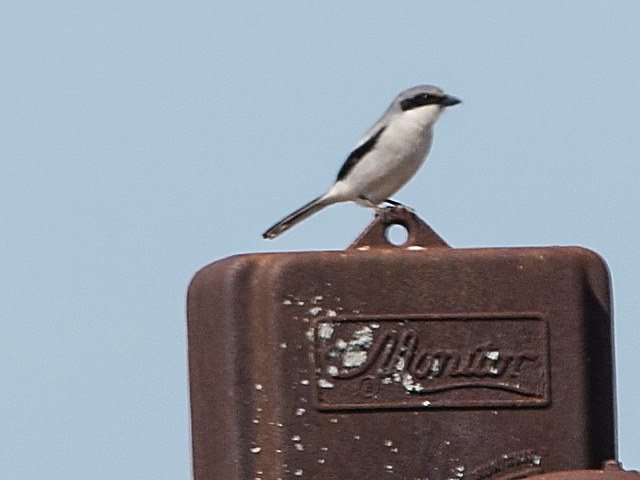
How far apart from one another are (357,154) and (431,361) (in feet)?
9.14

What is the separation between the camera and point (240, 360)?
2748 millimetres

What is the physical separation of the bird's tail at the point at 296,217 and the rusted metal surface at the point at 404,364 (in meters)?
2.69

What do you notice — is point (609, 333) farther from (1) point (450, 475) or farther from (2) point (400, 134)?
(2) point (400, 134)

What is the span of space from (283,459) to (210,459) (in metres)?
0.25

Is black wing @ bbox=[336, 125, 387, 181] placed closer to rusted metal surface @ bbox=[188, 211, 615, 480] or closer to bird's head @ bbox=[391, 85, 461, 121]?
bird's head @ bbox=[391, 85, 461, 121]

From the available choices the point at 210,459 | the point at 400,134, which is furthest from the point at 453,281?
the point at 400,134

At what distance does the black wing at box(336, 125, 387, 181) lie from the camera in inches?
214

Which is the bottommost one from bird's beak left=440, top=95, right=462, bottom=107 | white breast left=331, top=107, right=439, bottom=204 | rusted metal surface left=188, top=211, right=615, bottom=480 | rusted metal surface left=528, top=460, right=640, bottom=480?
rusted metal surface left=528, top=460, right=640, bottom=480

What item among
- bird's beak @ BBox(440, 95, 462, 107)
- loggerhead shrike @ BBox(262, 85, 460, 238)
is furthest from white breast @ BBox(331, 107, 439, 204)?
bird's beak @ BBox(440, 95, 462, 107)

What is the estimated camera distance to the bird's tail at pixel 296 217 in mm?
A: 5540

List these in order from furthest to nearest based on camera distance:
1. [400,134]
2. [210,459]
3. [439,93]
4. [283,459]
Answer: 1. [439,93]
2. [400,134]
3. [210,459]
4. [283,459]

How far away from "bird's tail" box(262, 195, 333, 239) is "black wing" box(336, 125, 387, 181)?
0.39 feet

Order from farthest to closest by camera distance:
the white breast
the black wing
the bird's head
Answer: the bird's head → the black wing → the white breast

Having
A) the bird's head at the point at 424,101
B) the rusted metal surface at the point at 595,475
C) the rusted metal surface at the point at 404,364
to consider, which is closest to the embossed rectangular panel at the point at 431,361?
the rusted metal surface at the point at 404,364
